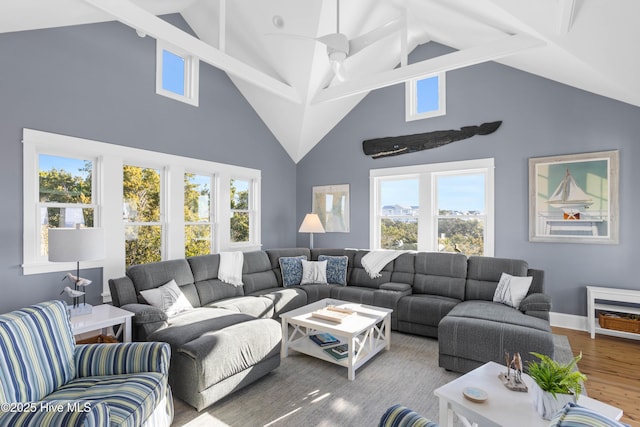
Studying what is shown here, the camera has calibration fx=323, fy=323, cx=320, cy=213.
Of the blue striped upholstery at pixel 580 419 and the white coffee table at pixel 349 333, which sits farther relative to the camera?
the white coffee table at pixel 349 333

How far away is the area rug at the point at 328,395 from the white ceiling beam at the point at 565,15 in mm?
3053

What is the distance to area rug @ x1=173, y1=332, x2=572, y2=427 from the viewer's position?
2.20 meters

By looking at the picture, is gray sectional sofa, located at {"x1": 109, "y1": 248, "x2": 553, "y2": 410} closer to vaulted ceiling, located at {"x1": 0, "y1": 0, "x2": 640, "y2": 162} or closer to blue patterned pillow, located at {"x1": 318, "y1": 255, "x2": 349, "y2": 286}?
blue patterned pillow, located at {"x1": 318, "y1": 255, "x2": 349, "y2": 286}

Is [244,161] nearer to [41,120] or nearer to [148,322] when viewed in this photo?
[41,120]

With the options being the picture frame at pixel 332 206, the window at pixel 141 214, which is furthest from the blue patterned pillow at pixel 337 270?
the window at pixel 141 214

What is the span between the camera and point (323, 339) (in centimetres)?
320

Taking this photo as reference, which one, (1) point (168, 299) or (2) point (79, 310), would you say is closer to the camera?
(2) point (79, 310)

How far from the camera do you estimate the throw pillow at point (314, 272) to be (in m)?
4.71

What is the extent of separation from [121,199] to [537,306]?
4.63 m

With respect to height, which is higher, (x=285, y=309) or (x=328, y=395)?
(x=285, y=309)

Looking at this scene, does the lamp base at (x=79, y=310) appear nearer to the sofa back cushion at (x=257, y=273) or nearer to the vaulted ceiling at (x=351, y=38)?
the sofa back cushion at (x=257, y=273)

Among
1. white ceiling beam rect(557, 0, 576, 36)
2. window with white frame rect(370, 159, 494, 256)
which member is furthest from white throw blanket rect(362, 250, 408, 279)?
white ceiling beam rect(557, 0, 576, 36)

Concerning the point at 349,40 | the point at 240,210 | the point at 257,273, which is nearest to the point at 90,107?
the point at 240,210

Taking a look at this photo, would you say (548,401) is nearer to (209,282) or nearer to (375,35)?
(375,35)
